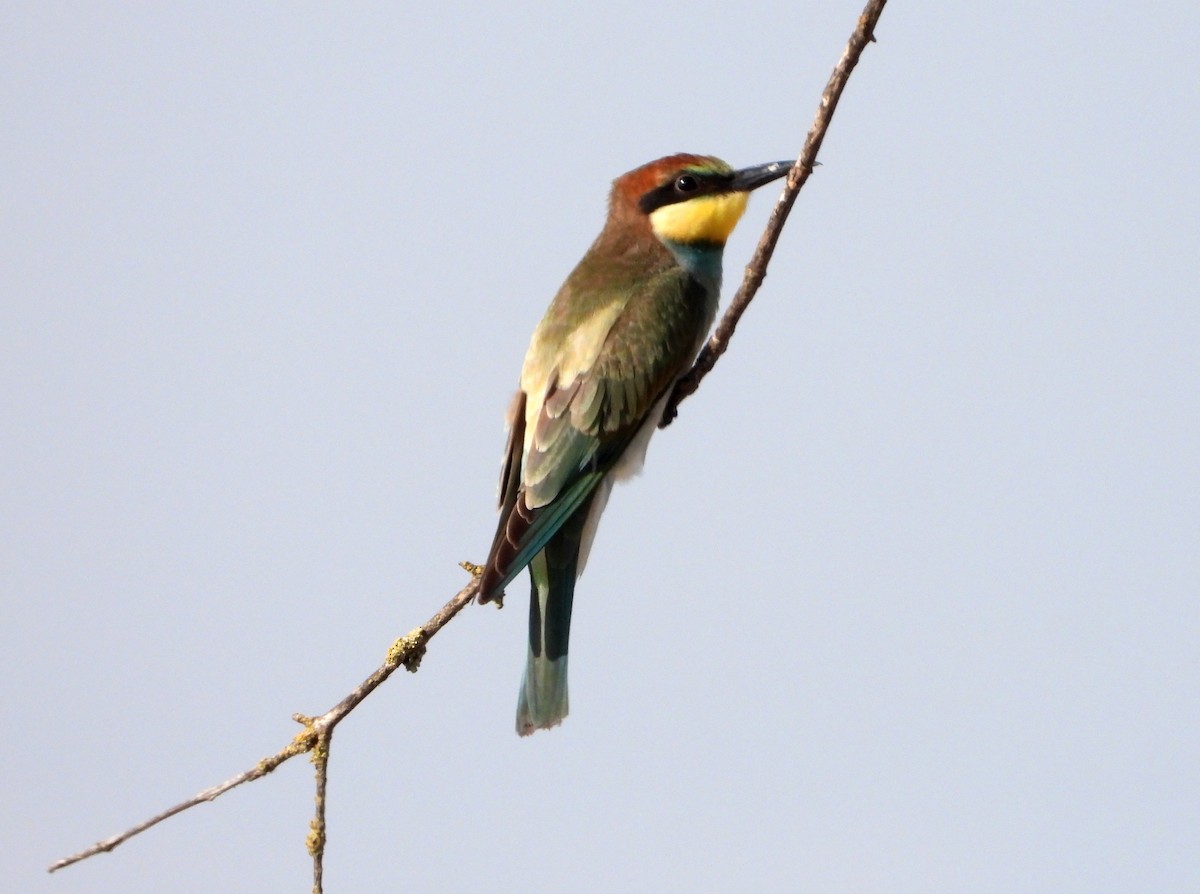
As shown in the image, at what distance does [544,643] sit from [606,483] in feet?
1.35

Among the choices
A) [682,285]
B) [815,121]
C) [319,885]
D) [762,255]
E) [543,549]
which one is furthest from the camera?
[682,285]

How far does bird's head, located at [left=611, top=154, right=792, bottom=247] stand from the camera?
4.29m

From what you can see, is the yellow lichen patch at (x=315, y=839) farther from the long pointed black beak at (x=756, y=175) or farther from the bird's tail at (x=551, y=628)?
the long pointed black beak at (x=756, y=175)

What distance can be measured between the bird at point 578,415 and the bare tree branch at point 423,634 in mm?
408

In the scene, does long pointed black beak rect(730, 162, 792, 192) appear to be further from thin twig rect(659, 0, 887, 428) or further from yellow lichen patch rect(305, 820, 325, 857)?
yellow lichen patch rect(305, 820, 325, 857)

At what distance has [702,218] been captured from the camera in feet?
14.1

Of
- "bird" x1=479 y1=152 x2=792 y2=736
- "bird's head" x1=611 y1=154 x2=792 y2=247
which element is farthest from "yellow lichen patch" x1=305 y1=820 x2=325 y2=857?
"bird's head" x1=611 y1=154 x2=792 y2=247

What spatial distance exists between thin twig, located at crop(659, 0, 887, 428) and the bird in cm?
29

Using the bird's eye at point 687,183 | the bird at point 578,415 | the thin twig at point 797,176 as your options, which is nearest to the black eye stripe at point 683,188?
the bird's eye at point 687,183

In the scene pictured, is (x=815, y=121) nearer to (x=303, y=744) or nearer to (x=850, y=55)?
(x=850, y=55)

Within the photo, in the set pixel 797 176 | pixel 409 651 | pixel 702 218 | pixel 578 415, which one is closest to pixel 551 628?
pixel 578 415

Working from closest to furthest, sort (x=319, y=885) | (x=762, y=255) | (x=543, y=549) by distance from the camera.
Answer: (x=319, y=885) → (x=762, y=255) → (x=543, y=549)

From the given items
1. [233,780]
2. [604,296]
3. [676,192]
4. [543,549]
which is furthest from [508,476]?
[233,780]

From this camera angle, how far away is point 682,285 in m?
4.17
